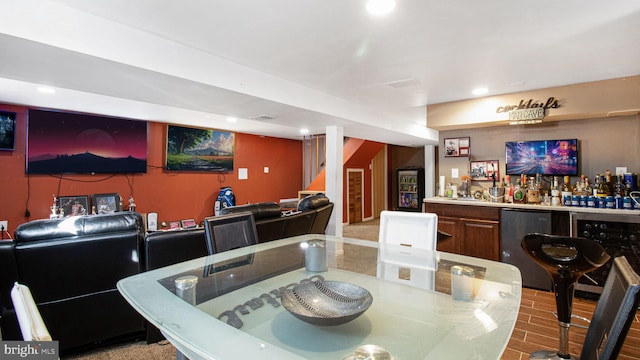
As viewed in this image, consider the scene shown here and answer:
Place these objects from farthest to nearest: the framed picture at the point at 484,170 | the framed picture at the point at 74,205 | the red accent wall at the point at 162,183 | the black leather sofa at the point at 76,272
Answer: the framed picture at the point at 74,205 < the red accent wall at the point at 162,183 < the framed picture at the point at 484,170 < the black leather sofa at the point at 76,272

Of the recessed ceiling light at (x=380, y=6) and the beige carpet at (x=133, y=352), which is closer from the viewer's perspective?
the recessed ceiling light at (x=380, y=6)

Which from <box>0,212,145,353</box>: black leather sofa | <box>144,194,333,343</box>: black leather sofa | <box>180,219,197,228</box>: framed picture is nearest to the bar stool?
<box>144,194,333,343</box>: black leather sofa

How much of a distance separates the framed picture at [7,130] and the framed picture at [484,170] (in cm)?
662

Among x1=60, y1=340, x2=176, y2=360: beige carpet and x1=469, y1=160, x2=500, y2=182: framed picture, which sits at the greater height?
x1=469, y1=160, x2=500, y2=182: framed picture

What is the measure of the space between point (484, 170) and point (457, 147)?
19.9 inches

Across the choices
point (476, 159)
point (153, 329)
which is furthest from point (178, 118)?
point (476, 159)

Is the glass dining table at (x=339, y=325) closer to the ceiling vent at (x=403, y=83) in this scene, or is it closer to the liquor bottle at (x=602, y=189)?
the ceiling vent at (x=403, y=83)

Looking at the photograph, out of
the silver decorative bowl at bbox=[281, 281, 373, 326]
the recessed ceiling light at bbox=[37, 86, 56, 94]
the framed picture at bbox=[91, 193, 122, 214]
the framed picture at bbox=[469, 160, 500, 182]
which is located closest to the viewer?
the silver decorative bowl at bbox=[281, 281, 373, 326]

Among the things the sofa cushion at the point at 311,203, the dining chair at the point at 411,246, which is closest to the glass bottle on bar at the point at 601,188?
the dining chair at the point at 411,246

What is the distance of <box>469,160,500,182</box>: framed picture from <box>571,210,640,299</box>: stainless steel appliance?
1.15m

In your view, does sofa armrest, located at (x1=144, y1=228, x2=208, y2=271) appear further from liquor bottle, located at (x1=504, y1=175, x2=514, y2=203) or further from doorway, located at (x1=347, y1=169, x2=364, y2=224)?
doorway, located at (x1=347, y1=169, x2=364, y2=224)

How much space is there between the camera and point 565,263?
1.92 metres

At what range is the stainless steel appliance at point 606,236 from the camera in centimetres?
290

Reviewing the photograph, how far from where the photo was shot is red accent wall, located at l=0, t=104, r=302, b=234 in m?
4.41
